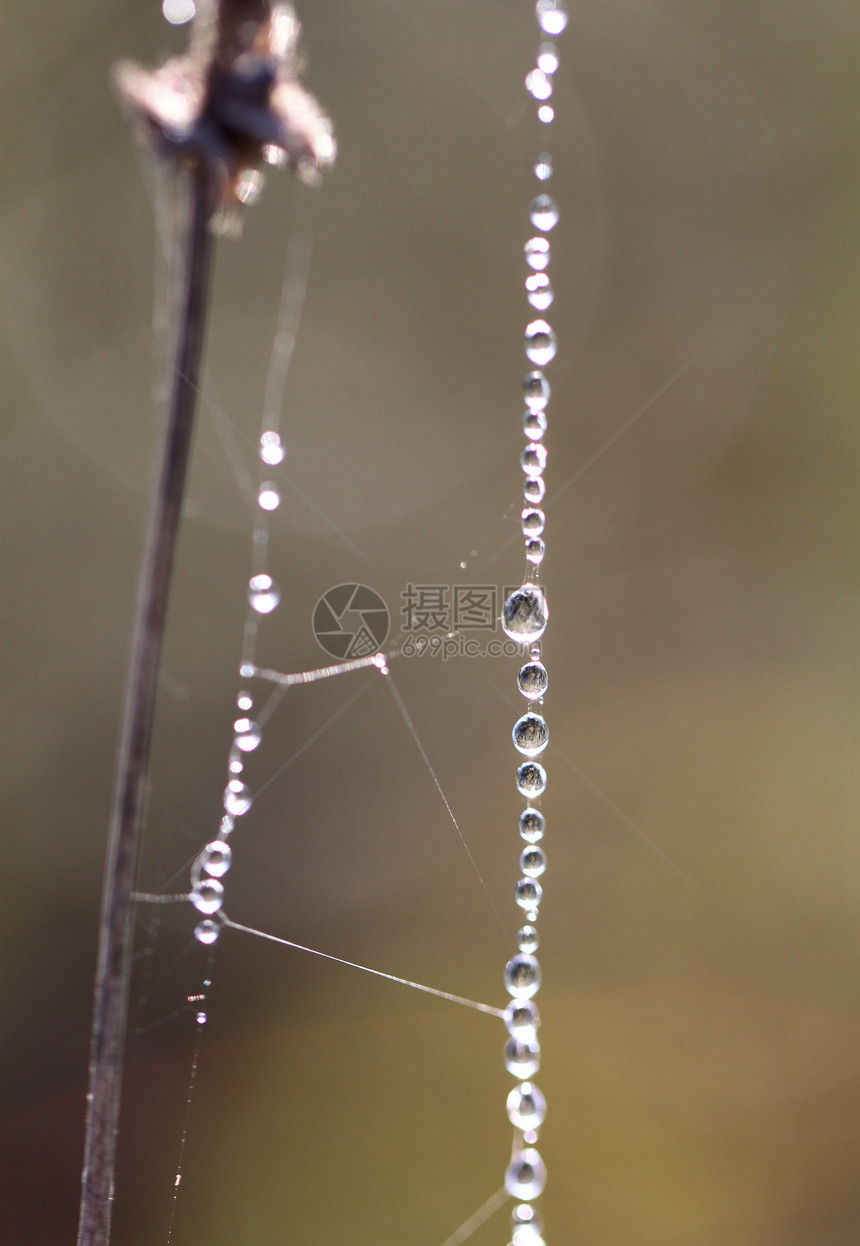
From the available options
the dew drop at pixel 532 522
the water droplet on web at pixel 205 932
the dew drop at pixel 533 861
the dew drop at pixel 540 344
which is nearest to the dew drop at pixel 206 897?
the water droplet on web at pixel 205 932

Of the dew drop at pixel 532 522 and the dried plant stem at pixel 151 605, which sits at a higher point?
the dew drop at pixel 532 522

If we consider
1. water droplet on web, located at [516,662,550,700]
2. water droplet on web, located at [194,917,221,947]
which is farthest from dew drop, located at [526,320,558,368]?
water droplet on web, located at [194,917,221,947]

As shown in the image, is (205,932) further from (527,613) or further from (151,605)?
(151,605)

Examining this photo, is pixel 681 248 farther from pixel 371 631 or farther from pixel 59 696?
pixel 59 696

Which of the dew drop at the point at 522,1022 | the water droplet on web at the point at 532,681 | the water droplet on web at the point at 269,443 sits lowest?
the dew drop at the point at 522,1022

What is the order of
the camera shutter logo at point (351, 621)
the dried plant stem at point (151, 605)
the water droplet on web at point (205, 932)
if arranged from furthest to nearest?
the camera shutter logo at point (351, 621) → the water droplet on web at point (205, 932) → the dried plant stem at point (151, 605)

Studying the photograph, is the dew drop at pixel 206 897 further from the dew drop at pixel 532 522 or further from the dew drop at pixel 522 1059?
A: the dew drop at pixel 532 522

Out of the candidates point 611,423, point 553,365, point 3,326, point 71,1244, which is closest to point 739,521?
point 611,423

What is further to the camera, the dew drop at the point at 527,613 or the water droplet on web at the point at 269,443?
the water droplet on web at the point at 269,443

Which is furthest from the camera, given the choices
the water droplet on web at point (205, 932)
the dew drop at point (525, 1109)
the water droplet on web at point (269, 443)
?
the water droplet on web at point (269, 443)

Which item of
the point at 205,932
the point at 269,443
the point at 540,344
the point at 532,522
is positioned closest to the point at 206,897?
the point at 205,932
